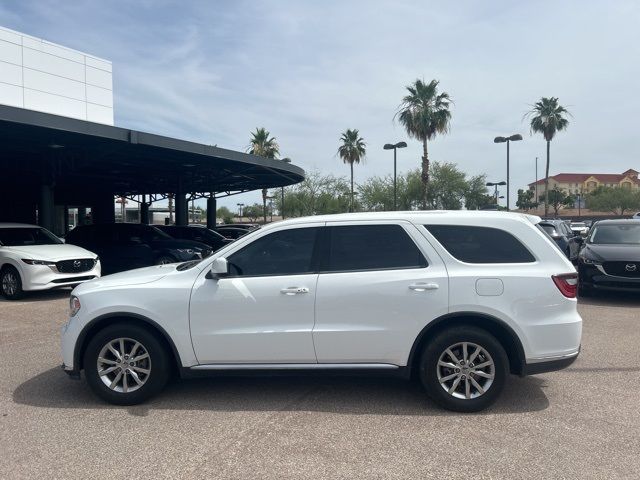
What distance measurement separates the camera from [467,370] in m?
4.61

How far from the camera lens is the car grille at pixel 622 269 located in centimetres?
1002

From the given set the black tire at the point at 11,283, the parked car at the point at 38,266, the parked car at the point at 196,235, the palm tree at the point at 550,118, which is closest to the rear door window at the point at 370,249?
the parked car at the point at 38,266

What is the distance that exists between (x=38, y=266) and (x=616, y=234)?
39.7 ft

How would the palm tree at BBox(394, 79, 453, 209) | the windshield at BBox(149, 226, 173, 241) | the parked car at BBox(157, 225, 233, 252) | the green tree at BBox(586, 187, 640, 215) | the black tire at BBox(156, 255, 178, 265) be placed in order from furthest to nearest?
the green tree at BBox(586, 187, 640, 215)
the palm tree at BBox(394, 79, 453, 209)
the parked car at BBox(157, 225, 233, 252)
the windshield at BBox(149, 226, 173, 241)
the black tire at BBox(156, 255, 178, 265)

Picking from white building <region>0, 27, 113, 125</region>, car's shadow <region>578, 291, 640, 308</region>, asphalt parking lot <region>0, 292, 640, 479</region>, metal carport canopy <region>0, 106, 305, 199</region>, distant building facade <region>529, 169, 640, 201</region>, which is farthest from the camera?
distant building facade <region>529, 169, 640, 201</region>

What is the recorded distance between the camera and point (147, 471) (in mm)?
3621

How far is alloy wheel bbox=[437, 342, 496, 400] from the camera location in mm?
4598

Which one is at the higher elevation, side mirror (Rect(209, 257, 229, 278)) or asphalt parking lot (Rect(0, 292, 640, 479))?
side mirror (Rect(209, 257, 229, 278))

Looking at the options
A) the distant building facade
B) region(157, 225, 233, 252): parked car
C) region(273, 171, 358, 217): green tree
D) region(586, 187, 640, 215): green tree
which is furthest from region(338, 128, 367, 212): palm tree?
the distant building facade

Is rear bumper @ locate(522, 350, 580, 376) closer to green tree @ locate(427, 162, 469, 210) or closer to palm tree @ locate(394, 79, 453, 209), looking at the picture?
palm tree @ locate(394, 79, 453, 209)

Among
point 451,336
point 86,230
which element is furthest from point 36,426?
point 86,230

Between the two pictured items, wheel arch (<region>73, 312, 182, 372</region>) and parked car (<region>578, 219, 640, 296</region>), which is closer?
wheel arch (<region>73, 312, 182, 372</region>)

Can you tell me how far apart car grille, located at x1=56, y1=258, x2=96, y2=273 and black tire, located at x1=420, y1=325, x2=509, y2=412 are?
9.01 meters

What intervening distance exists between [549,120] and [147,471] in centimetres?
4372
